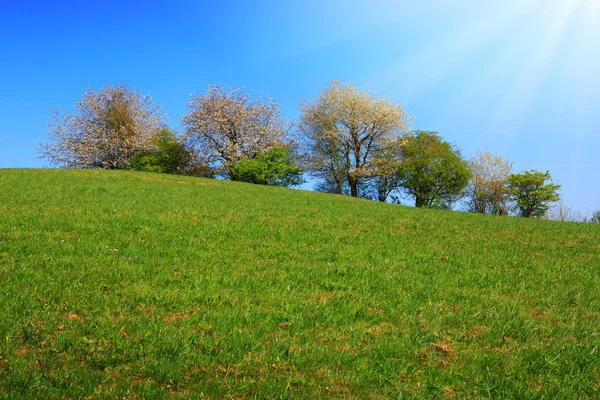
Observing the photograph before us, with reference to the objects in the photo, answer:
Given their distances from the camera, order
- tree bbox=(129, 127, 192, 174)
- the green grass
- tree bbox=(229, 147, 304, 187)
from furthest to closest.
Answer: tree bbox=(129, 127, 192, 174) < tree bbox=(229, 147, 304, 187) < the green grass

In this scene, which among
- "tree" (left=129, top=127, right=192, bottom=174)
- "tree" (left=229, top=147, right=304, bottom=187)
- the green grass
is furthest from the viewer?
"tree" (left=129, top=127, right=192, bottom=174)

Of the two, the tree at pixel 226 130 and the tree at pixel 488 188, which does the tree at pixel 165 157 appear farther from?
the tree at pixel 488 188

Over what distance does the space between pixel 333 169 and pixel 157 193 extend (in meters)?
32.6

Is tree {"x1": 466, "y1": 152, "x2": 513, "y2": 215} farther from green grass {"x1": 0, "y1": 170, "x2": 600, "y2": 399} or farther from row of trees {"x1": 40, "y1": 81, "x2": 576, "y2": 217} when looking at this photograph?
green grass {"x1": 0, "y1": 170, "x2": 600, "y2": 399}

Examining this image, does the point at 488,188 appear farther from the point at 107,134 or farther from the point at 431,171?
the point at 107,134

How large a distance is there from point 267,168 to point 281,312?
4190cm

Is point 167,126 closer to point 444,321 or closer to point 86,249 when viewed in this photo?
point 86,249

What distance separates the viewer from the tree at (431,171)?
5416 cm

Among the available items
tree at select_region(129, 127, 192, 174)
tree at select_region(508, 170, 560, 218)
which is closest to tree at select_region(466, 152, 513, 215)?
tree at select_region(508, 170, 560, 218)

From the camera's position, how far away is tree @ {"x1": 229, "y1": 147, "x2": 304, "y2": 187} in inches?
1924

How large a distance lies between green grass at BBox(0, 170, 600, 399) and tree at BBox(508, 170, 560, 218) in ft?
144

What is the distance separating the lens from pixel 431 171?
54.6 metres

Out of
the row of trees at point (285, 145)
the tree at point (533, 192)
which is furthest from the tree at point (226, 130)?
the tree at point (533, 192)

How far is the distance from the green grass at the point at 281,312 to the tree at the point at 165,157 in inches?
1425
